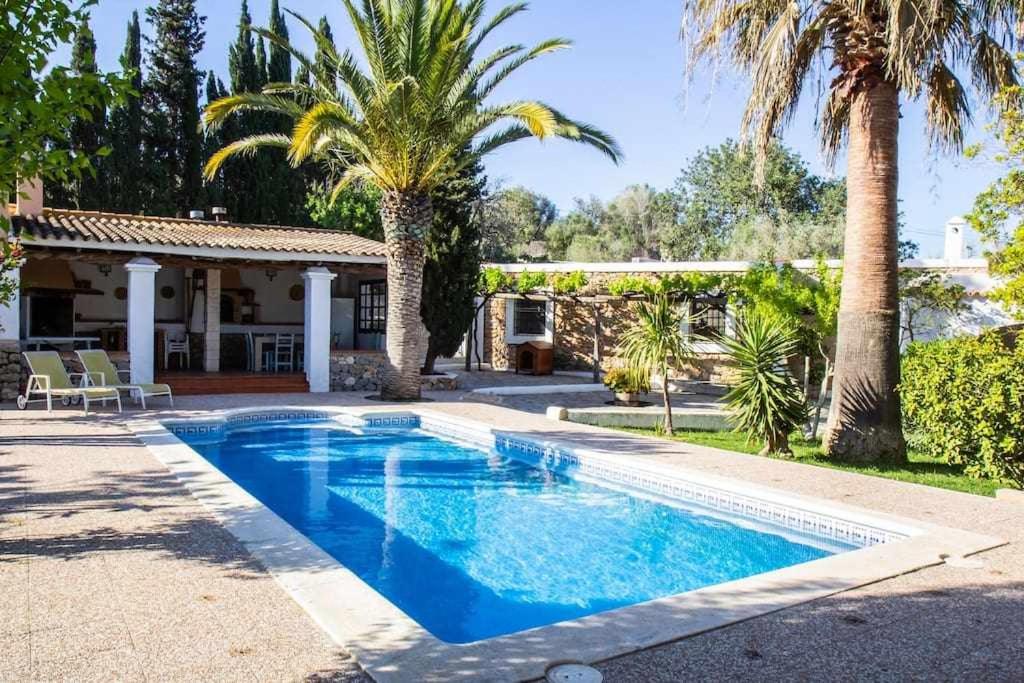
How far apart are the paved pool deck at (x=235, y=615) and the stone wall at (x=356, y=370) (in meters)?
11.2

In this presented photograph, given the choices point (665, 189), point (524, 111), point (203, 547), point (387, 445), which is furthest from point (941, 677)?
point (665, 189)

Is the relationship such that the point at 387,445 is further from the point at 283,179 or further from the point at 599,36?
the point at 283,179

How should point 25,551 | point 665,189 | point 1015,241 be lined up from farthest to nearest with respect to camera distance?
point 665,189 < point 1015,241 < point 25,551

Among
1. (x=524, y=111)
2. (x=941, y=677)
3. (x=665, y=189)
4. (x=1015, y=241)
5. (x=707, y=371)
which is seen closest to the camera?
(x=941, y=677)

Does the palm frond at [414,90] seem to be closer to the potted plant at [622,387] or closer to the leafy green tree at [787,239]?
the potted plant at [622,387]

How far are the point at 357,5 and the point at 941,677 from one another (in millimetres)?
14779

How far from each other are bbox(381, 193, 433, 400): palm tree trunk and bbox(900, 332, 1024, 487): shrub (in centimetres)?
981

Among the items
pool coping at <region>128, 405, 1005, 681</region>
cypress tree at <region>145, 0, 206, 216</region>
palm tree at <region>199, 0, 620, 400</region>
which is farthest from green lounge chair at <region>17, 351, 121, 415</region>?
cypress tree at <region>145, 0, 206, 216</region>

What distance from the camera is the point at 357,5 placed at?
15211 mm

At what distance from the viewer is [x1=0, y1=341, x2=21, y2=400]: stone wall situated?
1522 centimetres

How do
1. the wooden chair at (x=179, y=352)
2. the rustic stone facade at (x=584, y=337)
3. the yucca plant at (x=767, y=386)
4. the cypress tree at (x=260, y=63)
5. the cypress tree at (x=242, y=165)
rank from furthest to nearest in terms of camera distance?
1. the cypress tree at (x=260, y=63)
2. the cypress tree at (x=242, y=165)
3. the rustic stone facade at (x=584, y=337)
4. the wooden chair at (x=179, y=352)
5. the yucca plant at (x=767, y=386)

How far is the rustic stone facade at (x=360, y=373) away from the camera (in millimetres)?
19250

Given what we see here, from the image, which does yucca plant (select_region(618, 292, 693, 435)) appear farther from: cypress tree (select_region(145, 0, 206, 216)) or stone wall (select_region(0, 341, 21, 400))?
cypress tree (select_region(145, 0, 206, 216))

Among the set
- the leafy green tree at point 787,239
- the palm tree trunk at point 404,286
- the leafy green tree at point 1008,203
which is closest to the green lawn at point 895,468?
the leafy green tree at point 1008,203
